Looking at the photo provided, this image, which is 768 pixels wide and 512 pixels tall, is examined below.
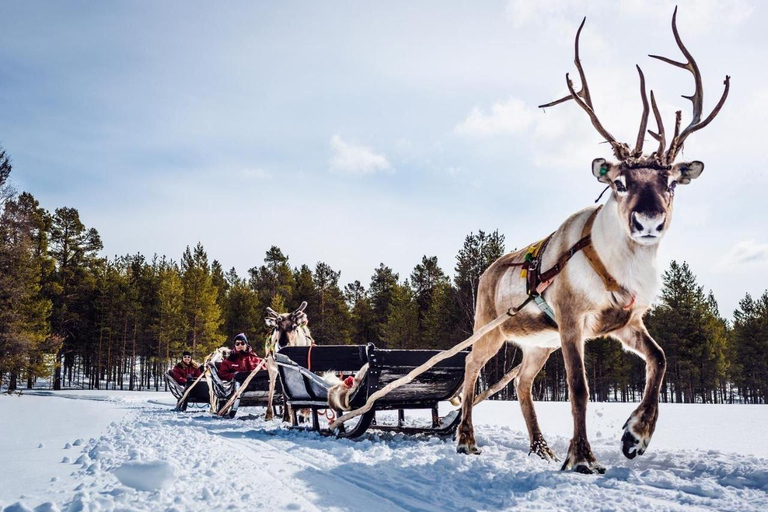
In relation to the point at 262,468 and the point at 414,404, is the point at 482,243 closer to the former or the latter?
the point at 414,404

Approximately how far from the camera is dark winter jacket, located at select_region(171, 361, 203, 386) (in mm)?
17352

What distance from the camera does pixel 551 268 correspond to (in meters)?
5.06

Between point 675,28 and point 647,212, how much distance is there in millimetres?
2414

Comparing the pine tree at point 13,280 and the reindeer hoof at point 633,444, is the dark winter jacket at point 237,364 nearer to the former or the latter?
the reindeer hoof at point 633,444

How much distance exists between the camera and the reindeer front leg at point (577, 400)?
428 centimetres

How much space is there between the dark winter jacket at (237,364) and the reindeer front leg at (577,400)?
402 inches

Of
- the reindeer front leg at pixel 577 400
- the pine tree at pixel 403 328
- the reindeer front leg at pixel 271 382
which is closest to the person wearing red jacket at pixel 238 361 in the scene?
the reindeer front leg at pixel 271 382

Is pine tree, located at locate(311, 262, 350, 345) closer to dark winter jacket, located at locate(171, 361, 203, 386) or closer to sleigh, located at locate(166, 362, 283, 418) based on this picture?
dark winter jacket, located at locate(171, 361, 203, 386)

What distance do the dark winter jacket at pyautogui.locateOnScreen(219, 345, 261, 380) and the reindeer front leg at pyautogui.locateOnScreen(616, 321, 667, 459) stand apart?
10395 millimetres

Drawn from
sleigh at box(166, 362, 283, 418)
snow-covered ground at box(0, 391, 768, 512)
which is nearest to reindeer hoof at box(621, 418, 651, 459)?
snow-covered ground at box(0, 391, 768, 512)

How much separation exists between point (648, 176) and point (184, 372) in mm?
16905

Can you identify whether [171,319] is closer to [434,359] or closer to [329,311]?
[329,311]

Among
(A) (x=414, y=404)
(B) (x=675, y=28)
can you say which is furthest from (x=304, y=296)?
(B) (x=675, y=28)

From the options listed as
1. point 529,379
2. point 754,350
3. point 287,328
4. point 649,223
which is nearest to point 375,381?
point 529,379
